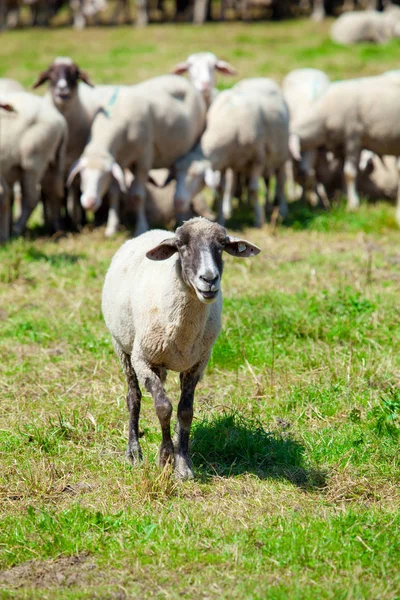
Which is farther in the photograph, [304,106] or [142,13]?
[142,13]

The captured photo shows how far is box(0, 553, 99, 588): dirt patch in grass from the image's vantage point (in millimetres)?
3682

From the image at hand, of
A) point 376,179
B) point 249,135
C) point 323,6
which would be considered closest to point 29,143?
point 249,135

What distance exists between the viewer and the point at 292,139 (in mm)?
11711

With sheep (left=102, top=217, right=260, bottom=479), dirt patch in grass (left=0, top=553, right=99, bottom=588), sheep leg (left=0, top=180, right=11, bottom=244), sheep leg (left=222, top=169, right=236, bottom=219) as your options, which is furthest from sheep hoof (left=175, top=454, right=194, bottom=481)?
sheep leg (left=222, top=169, right=236, bottom=219)

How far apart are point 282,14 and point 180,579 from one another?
2718 cm

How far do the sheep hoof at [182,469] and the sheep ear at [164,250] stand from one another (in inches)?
42.3

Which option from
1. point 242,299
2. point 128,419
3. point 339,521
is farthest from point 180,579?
point 242,299

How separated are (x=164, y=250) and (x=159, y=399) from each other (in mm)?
759

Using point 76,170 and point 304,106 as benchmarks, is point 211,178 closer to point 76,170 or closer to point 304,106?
point 76,170

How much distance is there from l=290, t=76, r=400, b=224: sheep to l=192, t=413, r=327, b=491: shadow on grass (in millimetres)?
6872

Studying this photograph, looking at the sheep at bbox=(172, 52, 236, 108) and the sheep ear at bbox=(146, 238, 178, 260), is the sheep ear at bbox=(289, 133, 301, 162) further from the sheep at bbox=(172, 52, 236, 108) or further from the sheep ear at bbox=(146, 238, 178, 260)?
the sheep ear at bbox=(146, 238, 178, 260)

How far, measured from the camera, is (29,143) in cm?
978

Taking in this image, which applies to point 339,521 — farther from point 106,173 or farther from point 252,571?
point 106,173

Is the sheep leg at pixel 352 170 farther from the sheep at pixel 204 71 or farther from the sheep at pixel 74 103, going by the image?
the sheep at pixel 74 103
